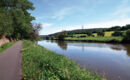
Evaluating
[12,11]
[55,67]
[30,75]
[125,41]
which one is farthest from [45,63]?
[125,41]

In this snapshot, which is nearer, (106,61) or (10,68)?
(10,68)

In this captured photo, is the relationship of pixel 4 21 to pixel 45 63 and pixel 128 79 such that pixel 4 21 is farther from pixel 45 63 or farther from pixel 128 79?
pixel 128 79

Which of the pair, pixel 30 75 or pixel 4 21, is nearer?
pixel 30 75

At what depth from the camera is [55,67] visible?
13.7 feet

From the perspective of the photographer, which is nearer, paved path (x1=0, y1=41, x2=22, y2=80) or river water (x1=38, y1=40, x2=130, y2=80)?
paved path (x1=0, y1=41, x2=22, y2=80)

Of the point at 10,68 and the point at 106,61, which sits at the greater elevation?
the point at 10,68

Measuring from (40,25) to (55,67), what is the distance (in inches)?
956

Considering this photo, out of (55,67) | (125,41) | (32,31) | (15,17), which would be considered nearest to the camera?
(55,67)

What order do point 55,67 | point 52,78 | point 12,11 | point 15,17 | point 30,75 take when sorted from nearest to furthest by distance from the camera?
1. point 52,78
2. point 30,75
3. point 55,67
4. point 12,11
5. point 15,17

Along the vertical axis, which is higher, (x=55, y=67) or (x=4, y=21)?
(x=4, y=21)

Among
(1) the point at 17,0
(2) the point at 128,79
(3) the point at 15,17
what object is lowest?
(2) the point at 128,79

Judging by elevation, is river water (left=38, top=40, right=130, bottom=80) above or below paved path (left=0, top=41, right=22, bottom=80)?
below

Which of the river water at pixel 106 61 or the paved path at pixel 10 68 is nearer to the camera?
the paved path at pixel 10 68

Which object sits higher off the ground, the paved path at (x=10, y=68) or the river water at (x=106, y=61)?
the paved path at (x=10, y=68)
